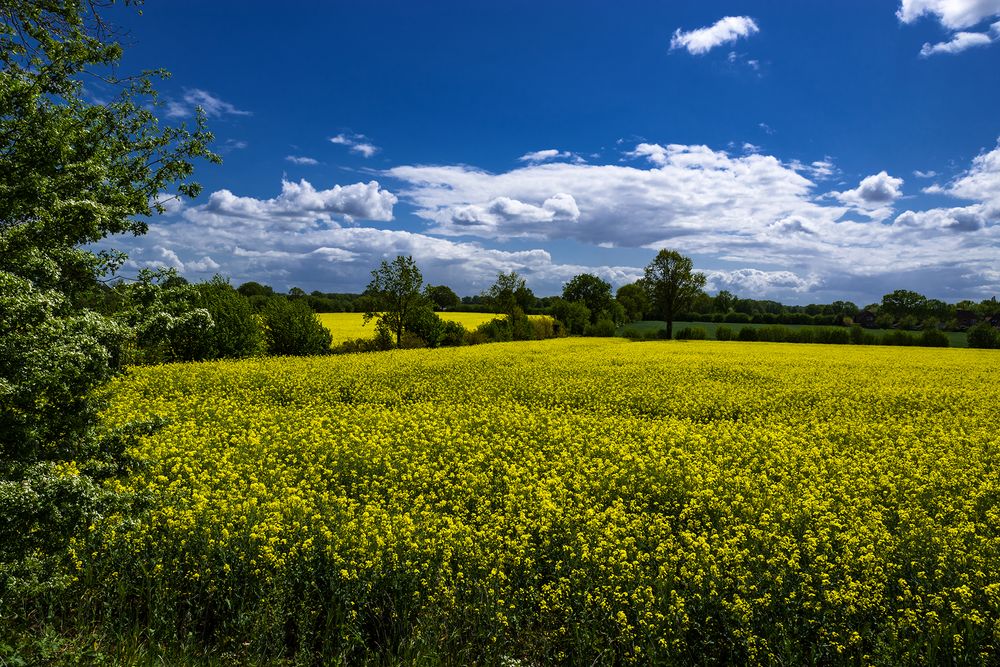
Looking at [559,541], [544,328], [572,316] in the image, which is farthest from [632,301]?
[559,541]

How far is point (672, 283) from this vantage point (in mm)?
64688

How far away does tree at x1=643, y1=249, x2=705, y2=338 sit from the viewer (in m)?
64.3

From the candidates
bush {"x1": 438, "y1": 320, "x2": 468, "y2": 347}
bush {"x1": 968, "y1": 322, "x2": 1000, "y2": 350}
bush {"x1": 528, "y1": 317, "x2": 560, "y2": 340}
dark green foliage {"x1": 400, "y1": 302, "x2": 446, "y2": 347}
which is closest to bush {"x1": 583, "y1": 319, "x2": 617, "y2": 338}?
bush {"x1": 528, "y1": 317, "x2": 560, "y2": 340}

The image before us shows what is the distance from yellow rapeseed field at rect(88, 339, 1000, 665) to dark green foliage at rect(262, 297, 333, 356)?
62.5ft

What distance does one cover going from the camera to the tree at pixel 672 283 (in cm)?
6431

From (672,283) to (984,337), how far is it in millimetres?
29326

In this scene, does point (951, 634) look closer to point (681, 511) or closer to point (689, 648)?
point (689, 648)

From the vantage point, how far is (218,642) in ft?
17.8

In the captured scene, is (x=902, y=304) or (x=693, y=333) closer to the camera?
(x=693, y=333)

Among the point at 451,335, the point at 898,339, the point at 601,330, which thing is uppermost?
the point at 898,339

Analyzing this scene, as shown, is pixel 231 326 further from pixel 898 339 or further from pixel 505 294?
pixel 898 339

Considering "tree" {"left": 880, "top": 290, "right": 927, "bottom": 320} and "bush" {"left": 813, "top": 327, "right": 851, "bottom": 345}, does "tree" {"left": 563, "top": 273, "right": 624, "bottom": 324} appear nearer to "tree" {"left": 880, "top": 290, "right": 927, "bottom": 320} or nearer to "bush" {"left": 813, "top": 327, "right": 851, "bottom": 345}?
"bush" {"left": 813, "top": 327, "right": 851, "bottom": 345}

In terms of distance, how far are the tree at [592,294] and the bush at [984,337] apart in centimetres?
3878

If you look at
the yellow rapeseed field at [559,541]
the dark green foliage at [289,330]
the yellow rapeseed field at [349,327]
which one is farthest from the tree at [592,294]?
the yellow rapeseed field at [559,541]
